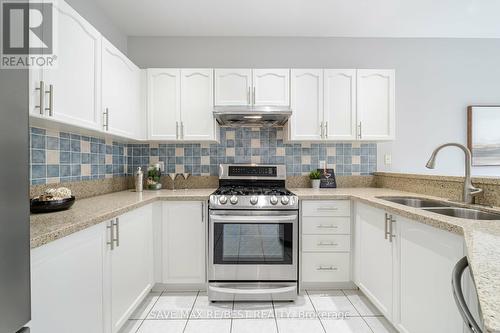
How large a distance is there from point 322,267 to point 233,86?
190 centimetres

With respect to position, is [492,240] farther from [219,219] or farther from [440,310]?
[219,219]

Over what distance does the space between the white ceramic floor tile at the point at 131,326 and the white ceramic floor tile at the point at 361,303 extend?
1678 mm

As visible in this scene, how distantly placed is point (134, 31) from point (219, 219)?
2274 mm

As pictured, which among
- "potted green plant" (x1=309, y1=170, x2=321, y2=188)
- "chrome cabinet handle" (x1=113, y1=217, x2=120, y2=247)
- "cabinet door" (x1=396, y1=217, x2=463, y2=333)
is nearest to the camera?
"cabinet door" (x1=396, y1=217, x2=463, y2=333)

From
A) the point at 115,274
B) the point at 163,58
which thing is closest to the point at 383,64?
the point at 163,58

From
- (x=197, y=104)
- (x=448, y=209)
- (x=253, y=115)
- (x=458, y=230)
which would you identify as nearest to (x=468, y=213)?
(x=448, y=209)

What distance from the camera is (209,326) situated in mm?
1824

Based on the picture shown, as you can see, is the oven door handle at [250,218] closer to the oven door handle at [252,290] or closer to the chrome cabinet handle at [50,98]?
the oven door handle at [252,290]

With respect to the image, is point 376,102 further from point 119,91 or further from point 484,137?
point 119,91

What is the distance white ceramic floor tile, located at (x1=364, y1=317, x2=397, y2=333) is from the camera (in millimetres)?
1777

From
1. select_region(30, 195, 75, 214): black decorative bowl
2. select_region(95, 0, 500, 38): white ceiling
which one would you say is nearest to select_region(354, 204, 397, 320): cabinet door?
select_region(95, 0, 500, 38): white ceiling

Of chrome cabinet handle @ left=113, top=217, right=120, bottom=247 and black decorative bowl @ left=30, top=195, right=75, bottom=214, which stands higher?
black decorative bowl @ left=30, top=195, right=75, bottom=214

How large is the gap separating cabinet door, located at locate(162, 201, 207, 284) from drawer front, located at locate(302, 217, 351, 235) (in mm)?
905

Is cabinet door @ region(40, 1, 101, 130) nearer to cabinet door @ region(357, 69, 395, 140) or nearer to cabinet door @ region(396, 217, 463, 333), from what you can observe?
cabinet door @ region(396, 217, 463, 333)
